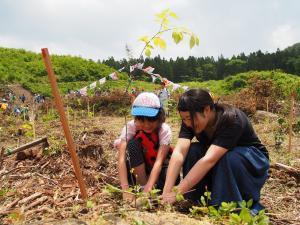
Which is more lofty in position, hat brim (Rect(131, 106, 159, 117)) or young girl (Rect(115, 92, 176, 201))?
hat brim (Rect(131, 106, 159, 117))

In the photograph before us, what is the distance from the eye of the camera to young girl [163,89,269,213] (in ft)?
7.91

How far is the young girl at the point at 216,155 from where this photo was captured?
2410 mm

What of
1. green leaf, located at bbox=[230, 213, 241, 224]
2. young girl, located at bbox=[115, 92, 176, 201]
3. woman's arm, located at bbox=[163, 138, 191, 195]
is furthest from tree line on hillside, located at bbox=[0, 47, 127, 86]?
green leaf, located at bbox=[230, 213, 241, 224]

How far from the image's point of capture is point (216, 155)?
2.42 metres

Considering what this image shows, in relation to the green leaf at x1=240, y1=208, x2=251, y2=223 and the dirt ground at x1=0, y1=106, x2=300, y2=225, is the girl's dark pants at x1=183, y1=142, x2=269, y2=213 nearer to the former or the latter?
the dirt ground at x1=0, y1=106, x2=300, y2=225

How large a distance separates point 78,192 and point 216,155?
2.82ft

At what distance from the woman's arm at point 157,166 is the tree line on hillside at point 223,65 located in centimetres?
3059

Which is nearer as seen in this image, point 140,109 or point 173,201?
point 173,201

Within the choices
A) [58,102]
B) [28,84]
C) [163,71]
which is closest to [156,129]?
[58,102]

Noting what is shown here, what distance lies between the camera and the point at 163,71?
3391 centimetres

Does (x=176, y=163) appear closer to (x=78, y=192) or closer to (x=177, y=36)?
(x=78, y=192)

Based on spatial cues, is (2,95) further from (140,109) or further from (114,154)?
(140,109)

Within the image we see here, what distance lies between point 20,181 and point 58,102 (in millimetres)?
1338

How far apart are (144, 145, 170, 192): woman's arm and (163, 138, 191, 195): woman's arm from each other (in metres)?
0.11
